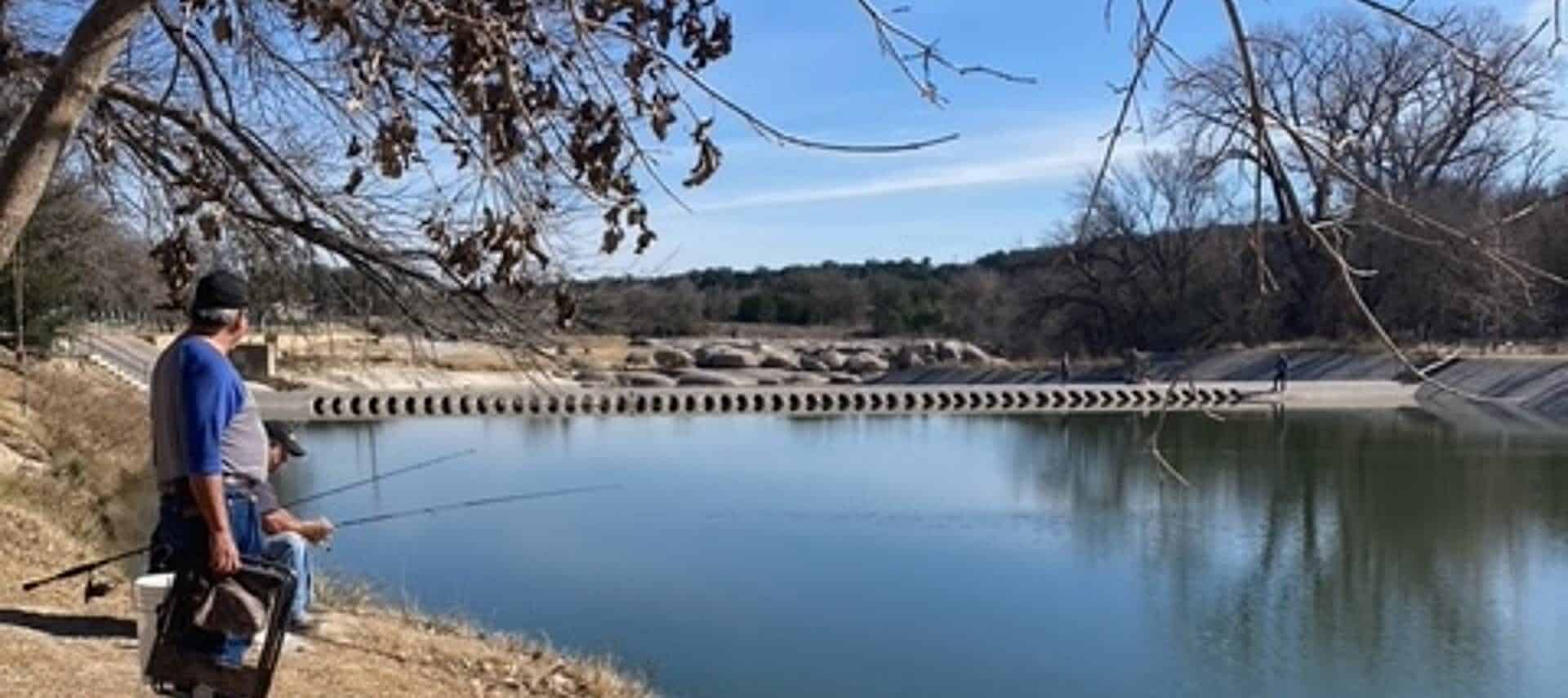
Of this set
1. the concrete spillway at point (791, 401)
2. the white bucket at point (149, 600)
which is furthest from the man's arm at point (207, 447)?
the concrete spillway at point (791, 401)

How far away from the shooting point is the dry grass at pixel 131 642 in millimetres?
5297

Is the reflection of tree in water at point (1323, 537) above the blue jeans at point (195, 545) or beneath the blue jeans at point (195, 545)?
beneath

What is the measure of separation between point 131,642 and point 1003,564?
28.4 feet

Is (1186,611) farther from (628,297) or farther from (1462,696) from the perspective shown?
(628,297)

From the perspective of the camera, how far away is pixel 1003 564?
43.9ft

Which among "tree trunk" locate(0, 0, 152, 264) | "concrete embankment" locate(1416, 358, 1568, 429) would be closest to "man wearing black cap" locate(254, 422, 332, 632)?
"tree trunk" locate(0, 0, 152, 264)

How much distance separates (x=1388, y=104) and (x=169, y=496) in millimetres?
2713

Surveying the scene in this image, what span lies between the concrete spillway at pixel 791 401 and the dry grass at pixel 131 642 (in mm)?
15718

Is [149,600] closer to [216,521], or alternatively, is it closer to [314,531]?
[314,531]

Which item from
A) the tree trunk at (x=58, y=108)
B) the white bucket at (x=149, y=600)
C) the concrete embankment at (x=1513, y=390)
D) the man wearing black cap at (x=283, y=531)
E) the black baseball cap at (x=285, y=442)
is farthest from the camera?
the concrete embankment at (x=1513, y=390)

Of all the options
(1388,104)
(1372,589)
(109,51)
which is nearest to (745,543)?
(1372,589)

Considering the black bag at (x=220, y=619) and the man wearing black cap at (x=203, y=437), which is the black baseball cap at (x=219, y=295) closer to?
the man wearing black cap at (x=203, y=437)

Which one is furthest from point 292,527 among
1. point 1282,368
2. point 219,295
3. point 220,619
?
point 1282,368

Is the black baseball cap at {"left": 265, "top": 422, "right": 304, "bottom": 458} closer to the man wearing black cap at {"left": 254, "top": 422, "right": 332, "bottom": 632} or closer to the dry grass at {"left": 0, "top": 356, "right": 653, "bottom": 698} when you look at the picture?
the man wearing black cap at {"left": 254, "top": 422, "right": 332, "bottom": 632}
